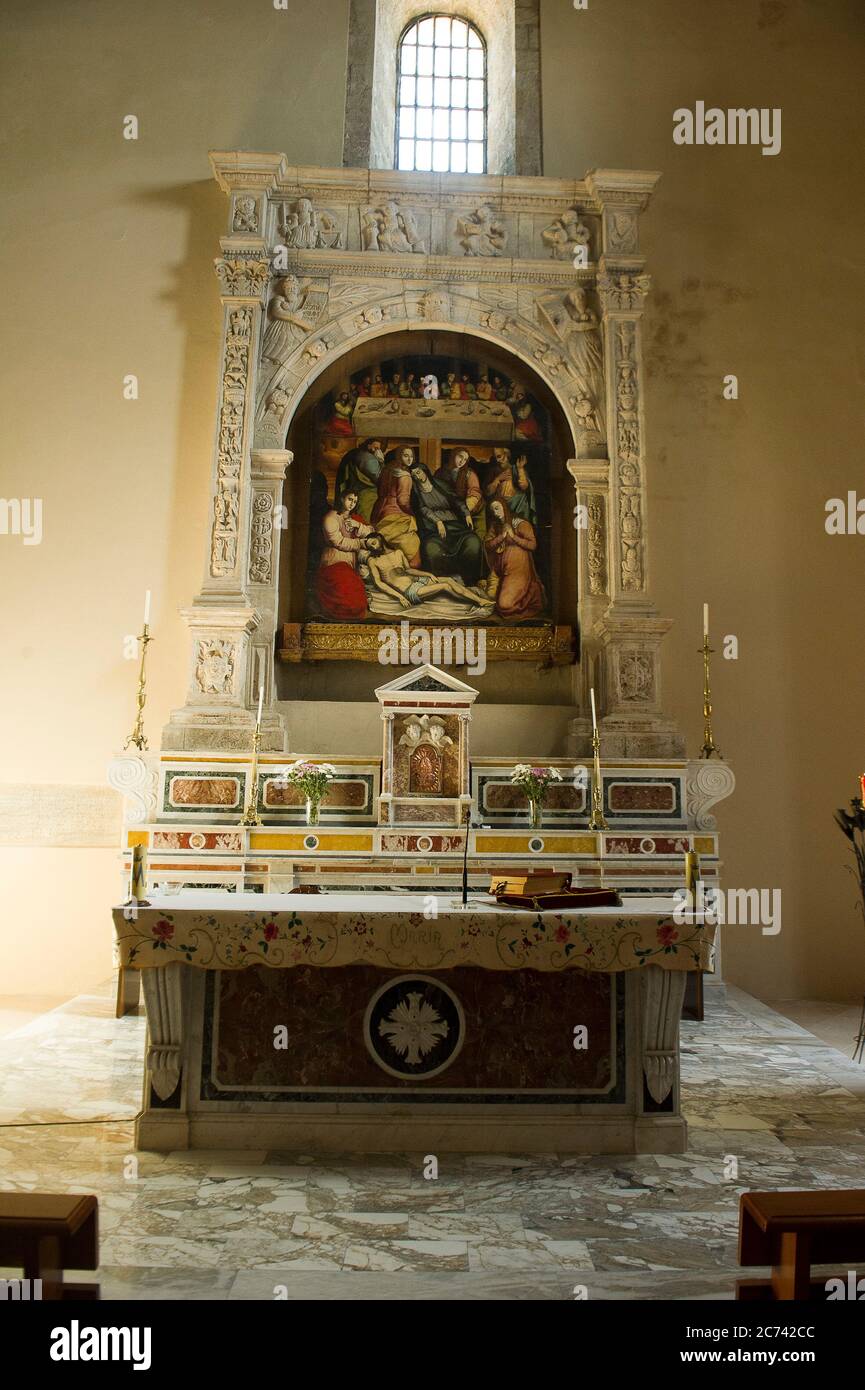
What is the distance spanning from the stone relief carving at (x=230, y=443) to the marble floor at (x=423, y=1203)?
4.39 metres

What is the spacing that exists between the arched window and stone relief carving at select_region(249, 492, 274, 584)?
13.2ft

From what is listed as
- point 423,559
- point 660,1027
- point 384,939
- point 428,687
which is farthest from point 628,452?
point 384,939

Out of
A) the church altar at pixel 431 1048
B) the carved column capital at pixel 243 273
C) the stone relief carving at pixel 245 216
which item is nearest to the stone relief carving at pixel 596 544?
the carved column capital at pixel 243 273

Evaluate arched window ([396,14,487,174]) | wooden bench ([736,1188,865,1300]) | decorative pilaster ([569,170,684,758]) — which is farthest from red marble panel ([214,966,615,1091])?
arched window ([396,14,487,174])

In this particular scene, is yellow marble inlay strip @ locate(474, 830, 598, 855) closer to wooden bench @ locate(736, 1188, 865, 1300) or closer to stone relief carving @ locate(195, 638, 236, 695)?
stone relief carving @ locate(195, 638, 236, 695)

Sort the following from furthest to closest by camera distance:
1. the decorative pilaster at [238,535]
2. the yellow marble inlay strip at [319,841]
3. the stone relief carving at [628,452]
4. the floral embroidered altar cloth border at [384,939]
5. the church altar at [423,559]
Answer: the stone relief carving at [628,452], the decorative pilaster at [238,535], the church altar at [423,559], the yellow marble inlay strip at [319,841], the floral embroidered altar cloth border at [384,939]

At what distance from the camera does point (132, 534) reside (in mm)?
8844

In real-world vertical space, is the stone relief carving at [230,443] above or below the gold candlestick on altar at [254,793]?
above

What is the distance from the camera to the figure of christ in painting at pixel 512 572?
8.76 meters

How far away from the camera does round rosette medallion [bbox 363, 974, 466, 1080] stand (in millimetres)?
4074

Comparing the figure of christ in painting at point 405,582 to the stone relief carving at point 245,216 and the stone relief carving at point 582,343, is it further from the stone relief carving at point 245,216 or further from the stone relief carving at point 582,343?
the stone relief carving at point 245,216

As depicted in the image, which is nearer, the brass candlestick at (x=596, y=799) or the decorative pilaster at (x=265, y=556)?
the brass candlestick at (x=596, y=799)

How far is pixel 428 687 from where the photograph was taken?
771 centimetres
